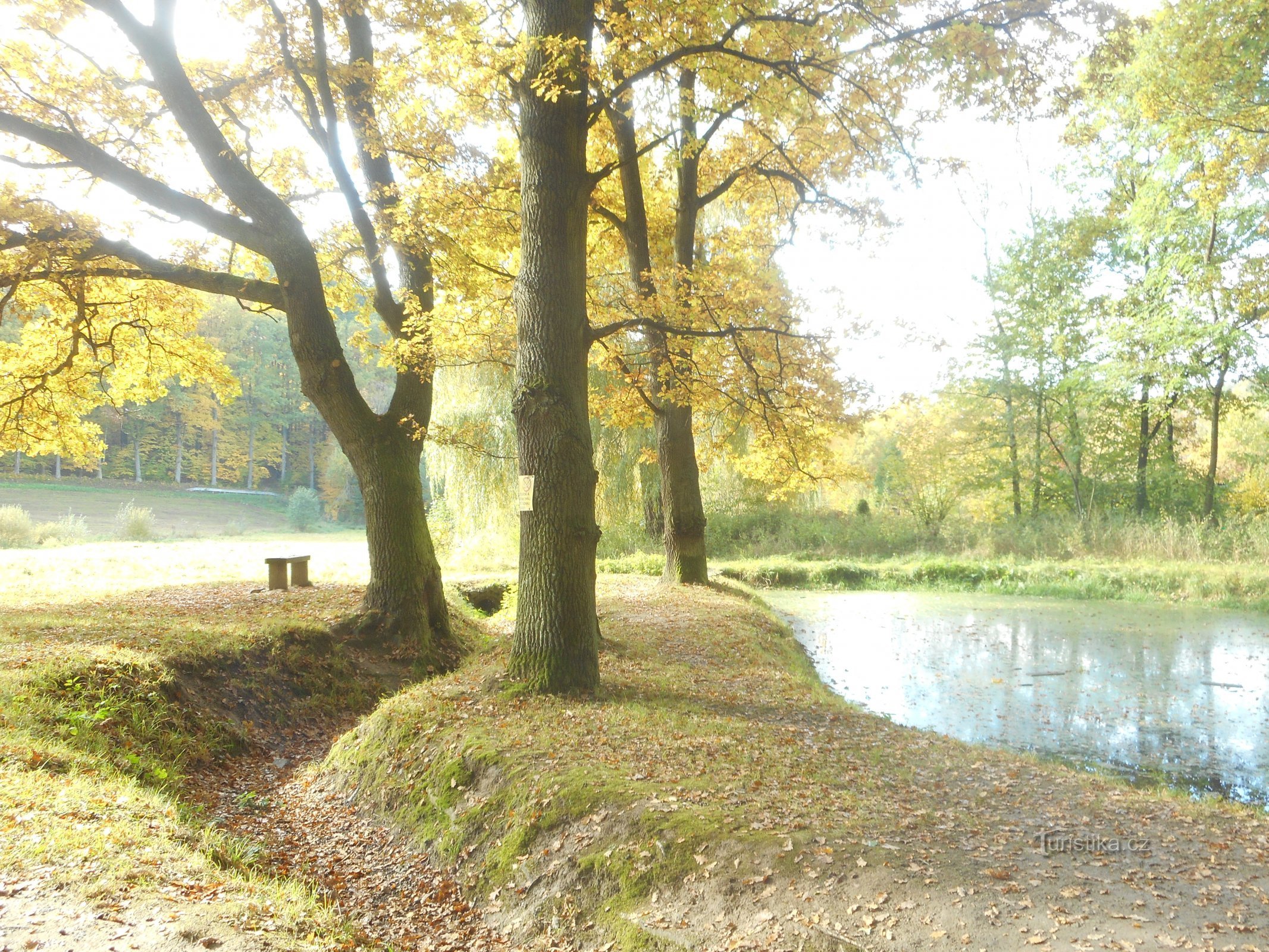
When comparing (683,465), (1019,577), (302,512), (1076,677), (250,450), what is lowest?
(1076,677)

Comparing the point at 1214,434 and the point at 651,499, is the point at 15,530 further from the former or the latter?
the point at 1214,434

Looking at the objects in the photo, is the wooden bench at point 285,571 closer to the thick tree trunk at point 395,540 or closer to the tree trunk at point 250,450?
the thick tree trunk at point 395,540

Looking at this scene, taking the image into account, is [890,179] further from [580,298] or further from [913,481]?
[913,481]

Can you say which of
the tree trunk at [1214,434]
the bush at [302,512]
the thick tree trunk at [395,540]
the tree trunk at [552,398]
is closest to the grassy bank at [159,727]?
the thick tree trunk at [395,540]

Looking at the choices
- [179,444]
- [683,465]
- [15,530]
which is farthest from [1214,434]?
[179,444]

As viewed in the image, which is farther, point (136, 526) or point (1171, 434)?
point (136, 526)

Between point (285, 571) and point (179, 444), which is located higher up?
point (179, 444)

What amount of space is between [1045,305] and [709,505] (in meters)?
11.5

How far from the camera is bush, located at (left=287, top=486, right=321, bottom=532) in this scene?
39.2 metres

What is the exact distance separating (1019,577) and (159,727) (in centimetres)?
1612

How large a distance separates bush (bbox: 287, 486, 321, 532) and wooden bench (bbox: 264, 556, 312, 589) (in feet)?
95.8

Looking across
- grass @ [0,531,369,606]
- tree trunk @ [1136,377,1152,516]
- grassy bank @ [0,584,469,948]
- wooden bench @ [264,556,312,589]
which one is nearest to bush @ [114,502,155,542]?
grass @ [0,531,369,606]
